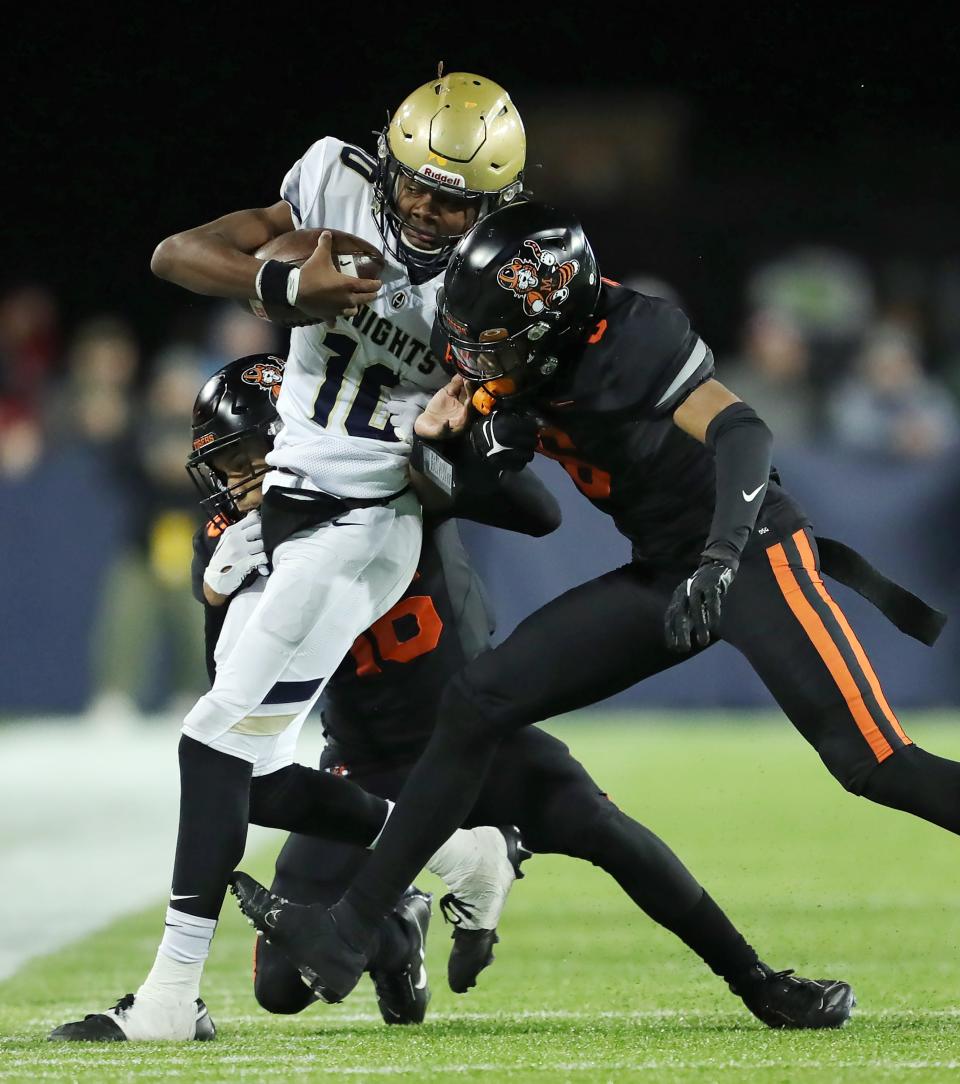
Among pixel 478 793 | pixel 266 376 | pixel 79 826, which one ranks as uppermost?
pixel 266 376

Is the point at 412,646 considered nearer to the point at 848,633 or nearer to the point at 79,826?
the point at 848,633

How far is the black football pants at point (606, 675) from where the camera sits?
319 cm

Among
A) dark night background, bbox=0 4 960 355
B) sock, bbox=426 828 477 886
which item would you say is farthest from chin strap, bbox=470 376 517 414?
dark night background, bbox=0 4 960 355

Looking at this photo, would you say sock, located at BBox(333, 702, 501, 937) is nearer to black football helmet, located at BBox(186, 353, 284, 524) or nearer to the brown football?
the brown football

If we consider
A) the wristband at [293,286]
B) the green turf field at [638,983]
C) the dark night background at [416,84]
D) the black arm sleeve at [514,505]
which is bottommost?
the green turf field at [638,983]

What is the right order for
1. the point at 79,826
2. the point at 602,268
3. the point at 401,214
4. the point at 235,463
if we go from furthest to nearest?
1. the point at 602,268
2. the point at 79,826
3. the point at 235,463
4. the point at 401,214

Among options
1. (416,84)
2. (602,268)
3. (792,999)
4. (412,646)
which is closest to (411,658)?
(412,646)

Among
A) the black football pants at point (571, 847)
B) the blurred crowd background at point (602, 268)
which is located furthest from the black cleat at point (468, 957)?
the blurred crowd background at point (602, 268)

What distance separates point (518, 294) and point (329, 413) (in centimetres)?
68

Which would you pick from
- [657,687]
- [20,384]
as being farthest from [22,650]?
[657,687]

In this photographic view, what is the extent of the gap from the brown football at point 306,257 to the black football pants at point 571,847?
935 millimetres

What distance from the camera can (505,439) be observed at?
3.44 metres

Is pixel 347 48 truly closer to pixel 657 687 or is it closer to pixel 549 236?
pixel 657 687

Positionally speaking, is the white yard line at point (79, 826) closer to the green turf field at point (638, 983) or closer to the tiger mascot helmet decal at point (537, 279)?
the green turf field at point (638, 983)
